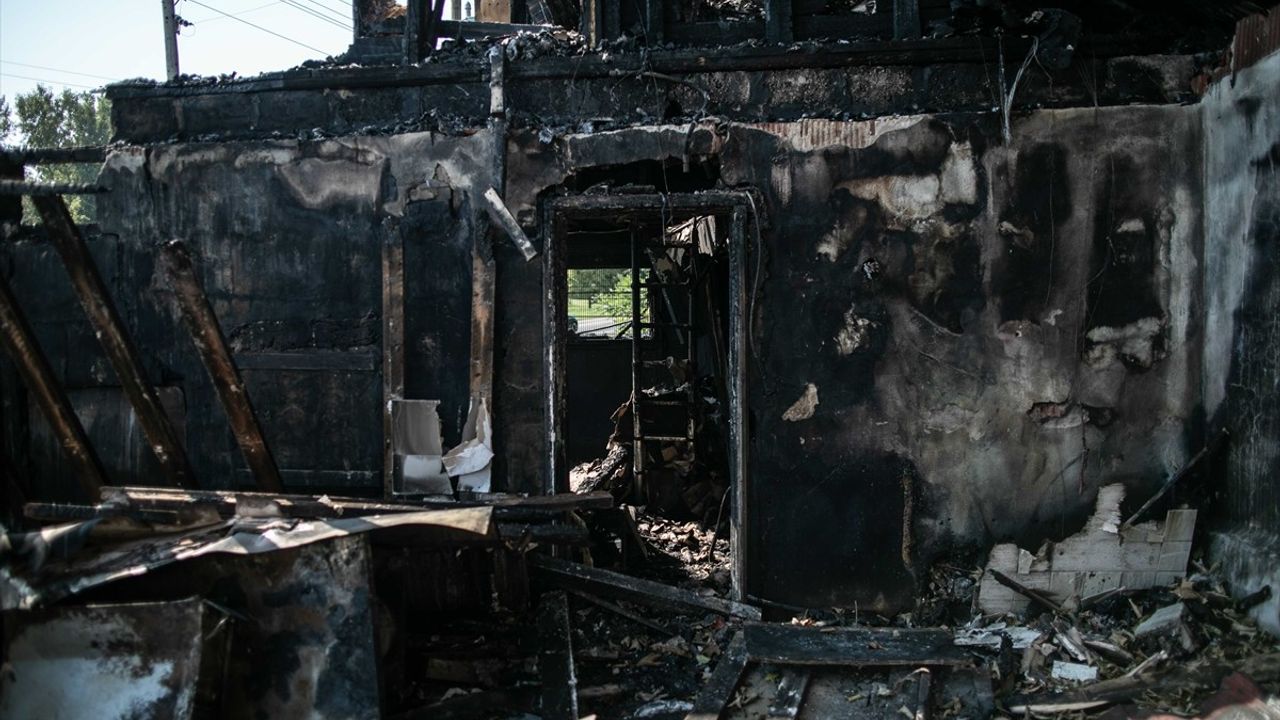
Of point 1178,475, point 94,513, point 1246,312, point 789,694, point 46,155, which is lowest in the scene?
point 789,694

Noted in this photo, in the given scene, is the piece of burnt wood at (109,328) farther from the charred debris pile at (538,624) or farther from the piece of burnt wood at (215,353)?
the piece of burnt wood at (215,353)

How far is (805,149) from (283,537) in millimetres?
3736

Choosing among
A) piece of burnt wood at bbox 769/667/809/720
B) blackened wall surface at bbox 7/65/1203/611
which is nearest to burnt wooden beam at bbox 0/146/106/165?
blackened wall surface at bbox 7/65/1203/611

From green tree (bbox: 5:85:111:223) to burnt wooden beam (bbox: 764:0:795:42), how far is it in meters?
24.6

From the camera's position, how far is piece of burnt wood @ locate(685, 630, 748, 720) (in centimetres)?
468

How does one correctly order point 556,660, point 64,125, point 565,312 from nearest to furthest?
point 556,660 → point 565,312 → point 64,125

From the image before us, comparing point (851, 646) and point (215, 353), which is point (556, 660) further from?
point (215, 353)

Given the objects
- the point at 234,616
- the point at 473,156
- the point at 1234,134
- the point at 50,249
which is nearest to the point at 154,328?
the point at 50,249

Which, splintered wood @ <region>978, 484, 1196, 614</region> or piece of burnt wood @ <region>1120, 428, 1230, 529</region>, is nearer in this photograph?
piece of burnt wood @ <region>1120, 428, 1230, 529</region>

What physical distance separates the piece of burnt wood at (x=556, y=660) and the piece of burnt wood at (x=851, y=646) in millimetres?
1041

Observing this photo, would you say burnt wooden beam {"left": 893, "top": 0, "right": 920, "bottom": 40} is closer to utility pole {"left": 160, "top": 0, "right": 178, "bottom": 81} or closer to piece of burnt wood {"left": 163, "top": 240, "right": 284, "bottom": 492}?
piece of burnt wood {"left": 163, "top": 240, "right": 284, "bottom": 492}

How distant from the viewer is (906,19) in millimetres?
5871

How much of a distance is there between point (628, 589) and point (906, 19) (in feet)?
13.0

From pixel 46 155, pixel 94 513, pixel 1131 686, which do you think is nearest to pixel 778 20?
pixel 1131 686
